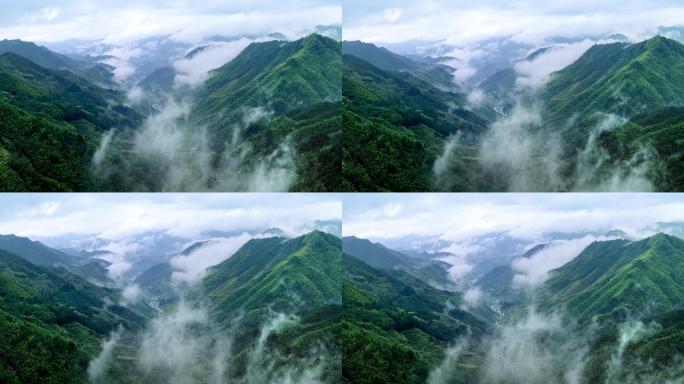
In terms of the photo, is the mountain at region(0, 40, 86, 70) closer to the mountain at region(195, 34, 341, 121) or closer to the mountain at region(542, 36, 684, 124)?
the mountain at region(195, 34, 341, 121)

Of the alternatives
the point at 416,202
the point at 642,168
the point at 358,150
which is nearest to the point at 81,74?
the point at 358,150

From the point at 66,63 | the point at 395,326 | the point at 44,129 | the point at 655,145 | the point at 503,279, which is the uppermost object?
the point at 66,63

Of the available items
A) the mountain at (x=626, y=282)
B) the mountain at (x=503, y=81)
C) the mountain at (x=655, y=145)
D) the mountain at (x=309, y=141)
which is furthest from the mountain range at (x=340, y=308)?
the mountain at (x=503, y=81)

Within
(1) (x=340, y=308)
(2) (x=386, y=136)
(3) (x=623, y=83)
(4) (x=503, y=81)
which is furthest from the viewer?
(4) (x=503, y=81)

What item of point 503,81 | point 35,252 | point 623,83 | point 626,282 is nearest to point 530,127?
point 503,81

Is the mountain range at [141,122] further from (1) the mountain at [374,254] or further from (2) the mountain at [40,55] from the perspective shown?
(1) the mountain at [374,254]

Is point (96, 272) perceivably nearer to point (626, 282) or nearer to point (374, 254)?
point (374, 254)
